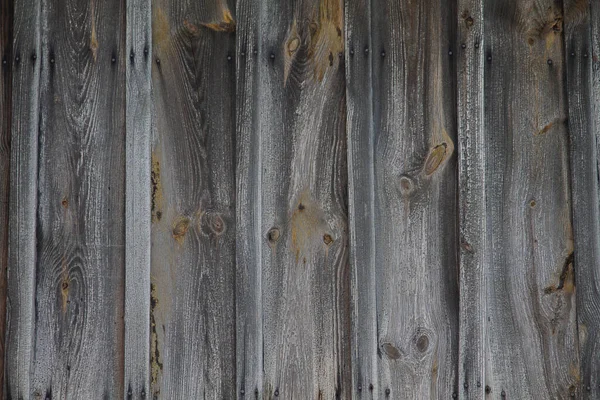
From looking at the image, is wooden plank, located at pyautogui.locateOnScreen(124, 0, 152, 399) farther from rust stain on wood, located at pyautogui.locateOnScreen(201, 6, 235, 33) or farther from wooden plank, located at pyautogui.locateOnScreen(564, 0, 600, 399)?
wooden plank, located at pyautogui.locateOnScreen(564, 0, 600, 399)

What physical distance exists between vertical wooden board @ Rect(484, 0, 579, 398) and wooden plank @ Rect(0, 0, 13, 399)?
1364 millimetres

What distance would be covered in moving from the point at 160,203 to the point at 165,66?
0.39 meters

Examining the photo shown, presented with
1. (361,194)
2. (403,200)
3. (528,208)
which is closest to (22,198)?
(361,194)

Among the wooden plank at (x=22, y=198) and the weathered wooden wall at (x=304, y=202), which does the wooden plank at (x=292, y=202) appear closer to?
the weathered wooden wall at (x=304, y=202)

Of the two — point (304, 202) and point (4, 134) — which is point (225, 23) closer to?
point (304, 202)

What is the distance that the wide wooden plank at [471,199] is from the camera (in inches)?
79.7

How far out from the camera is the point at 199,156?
2.10 metres

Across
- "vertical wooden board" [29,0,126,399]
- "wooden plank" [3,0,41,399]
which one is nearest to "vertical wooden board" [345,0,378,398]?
"vertical wooden board" [29,0,126,399]

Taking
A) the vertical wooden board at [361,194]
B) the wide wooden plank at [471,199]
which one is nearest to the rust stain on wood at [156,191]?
the vertical wooden board at [361,194]

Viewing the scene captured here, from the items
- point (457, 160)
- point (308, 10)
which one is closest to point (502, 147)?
point (457, 160)

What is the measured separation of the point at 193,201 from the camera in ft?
6.88

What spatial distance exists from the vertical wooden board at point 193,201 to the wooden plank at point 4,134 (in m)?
0.43

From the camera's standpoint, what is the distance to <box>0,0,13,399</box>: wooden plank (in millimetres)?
2107

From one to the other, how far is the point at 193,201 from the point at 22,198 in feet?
1.59
